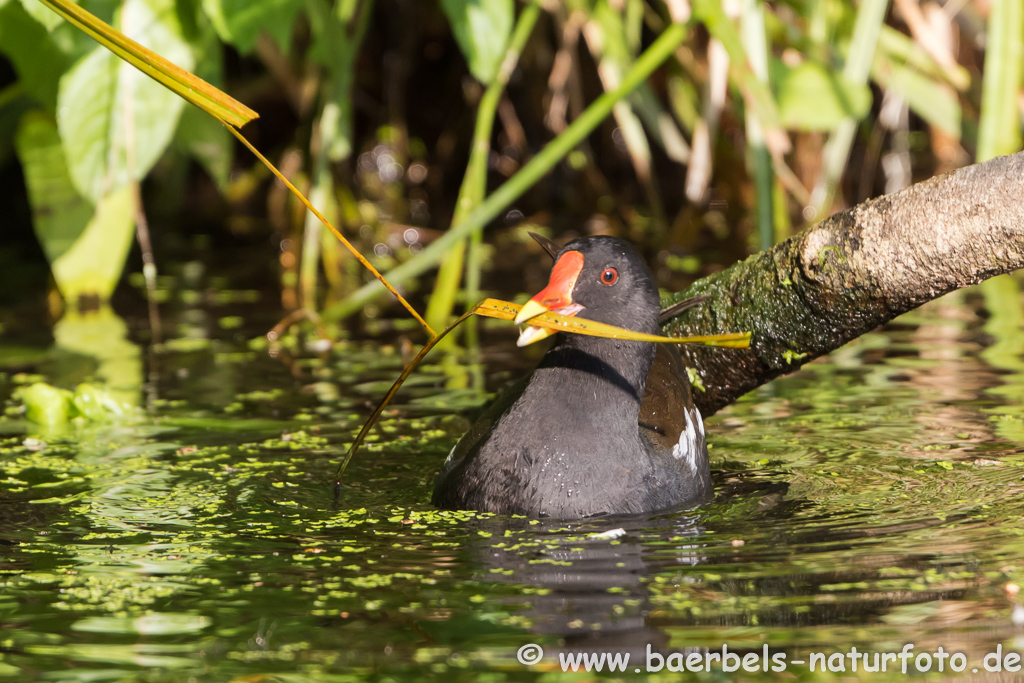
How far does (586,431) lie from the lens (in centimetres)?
312

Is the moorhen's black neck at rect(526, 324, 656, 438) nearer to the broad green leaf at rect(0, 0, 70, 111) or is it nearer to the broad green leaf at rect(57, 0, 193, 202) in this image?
the broad green leaf at rect(57, 0, 193, 202)

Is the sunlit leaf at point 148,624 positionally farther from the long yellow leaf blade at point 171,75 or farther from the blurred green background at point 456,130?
the blurred green background at point 456,130

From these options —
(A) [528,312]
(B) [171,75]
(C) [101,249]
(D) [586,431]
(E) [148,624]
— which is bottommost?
(E) [148,624]

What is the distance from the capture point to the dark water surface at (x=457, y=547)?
2.31 meters

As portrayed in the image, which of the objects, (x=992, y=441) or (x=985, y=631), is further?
(x=992, y=441)

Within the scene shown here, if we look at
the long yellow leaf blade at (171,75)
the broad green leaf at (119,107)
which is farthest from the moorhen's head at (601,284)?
the broad green leaf at (119,107)

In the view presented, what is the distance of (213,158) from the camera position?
619 centimetres

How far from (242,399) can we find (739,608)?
2654 millimetres

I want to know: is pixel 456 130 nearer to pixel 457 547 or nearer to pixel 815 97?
pixel 815 97

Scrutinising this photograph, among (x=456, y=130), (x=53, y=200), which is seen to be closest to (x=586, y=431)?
(x=53, y=200)

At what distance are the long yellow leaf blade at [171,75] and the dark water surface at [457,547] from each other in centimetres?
98

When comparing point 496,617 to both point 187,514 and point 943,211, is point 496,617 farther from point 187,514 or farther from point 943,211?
point 943,211

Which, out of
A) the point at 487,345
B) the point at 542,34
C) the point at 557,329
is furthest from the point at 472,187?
the point at 542,34

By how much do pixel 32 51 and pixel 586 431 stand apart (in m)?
2.98
